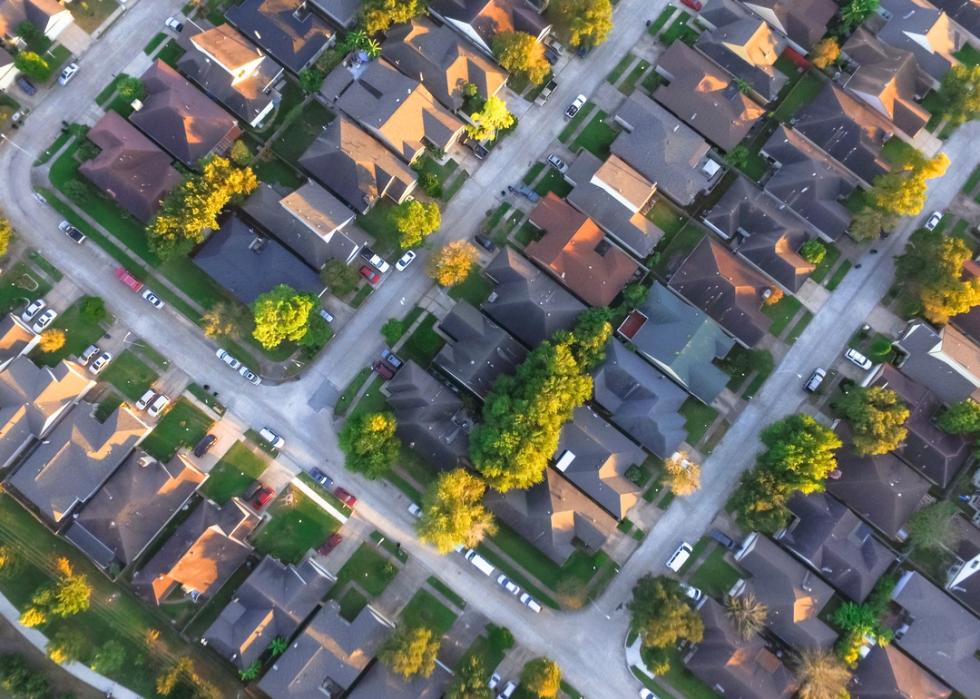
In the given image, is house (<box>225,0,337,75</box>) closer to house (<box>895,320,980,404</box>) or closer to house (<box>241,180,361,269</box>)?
house (<box>241,180,361,269</box>)

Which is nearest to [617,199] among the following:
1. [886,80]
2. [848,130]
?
[848,130]

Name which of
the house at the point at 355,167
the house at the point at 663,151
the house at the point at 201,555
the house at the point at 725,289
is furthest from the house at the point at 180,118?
the house at the point at 725,289

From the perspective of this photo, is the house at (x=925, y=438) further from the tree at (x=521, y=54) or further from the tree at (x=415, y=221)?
the tree at (x=415, y=221)

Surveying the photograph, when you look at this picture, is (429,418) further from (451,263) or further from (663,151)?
(663,151)

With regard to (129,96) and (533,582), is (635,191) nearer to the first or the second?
(533,582)

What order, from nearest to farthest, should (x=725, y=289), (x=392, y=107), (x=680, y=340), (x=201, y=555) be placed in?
(x=201, y=555)
(x=680, y=340)
(x=725, y=289)
(x=392, y=107)

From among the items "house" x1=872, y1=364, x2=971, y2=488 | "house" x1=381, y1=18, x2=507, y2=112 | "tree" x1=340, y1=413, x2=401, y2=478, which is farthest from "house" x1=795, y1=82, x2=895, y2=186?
"tree" x1=340, y1=413, x2=401, y2=478

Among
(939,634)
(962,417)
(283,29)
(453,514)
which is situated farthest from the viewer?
(283,29)

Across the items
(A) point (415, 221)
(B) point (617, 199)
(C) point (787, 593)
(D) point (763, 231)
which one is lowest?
(C) point (787, 593)
